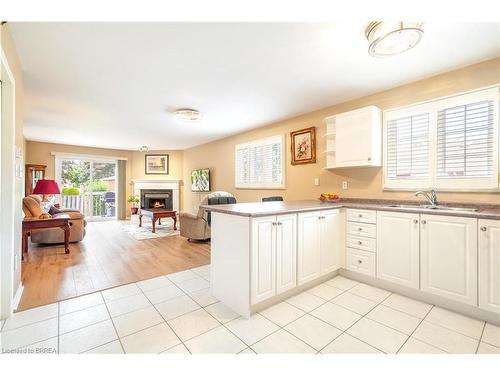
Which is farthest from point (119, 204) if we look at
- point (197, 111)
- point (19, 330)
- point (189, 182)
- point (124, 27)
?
point (124, 27)

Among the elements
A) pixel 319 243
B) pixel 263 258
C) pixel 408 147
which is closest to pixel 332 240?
pixel 319 243

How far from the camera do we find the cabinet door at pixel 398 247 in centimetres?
228

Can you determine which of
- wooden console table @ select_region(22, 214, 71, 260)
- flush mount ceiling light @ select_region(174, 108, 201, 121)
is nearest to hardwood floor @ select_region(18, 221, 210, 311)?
wooden console table @ select_region(22, 214, 71, 260)

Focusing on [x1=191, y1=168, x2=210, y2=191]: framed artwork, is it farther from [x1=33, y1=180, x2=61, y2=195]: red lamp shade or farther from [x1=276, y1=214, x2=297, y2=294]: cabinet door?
[x1=276, y1=214, x2=297, y2=294]: cabinet door

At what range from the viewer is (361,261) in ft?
8.83

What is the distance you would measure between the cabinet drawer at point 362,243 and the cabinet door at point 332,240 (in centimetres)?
9

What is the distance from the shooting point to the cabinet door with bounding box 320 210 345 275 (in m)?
2.63

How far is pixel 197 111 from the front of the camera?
3.93m

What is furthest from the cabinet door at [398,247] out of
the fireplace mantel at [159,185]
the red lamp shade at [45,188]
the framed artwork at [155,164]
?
the framed artwork at [155,164]

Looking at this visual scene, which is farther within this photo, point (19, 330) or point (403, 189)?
point (403, 189)

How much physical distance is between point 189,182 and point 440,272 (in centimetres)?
698

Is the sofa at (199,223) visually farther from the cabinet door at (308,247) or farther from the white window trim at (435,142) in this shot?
the white window trim at (435,142)

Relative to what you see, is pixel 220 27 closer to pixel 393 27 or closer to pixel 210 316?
pixel 393 27

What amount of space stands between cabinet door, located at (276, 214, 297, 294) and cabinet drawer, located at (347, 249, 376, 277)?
91 centimetres
